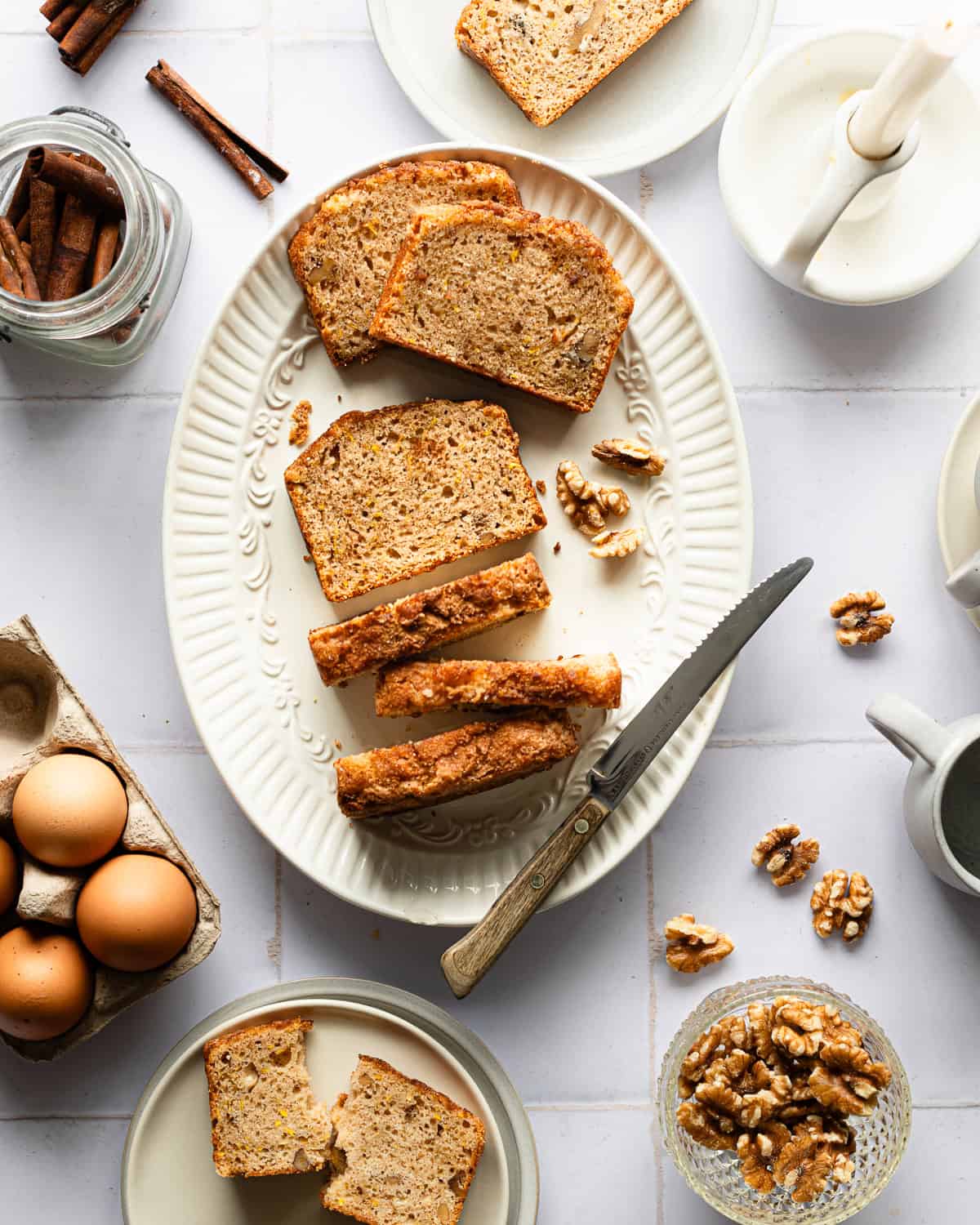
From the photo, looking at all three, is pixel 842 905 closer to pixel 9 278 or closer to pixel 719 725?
pixel 719 725

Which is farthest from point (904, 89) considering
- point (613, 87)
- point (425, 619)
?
point (425, 619)

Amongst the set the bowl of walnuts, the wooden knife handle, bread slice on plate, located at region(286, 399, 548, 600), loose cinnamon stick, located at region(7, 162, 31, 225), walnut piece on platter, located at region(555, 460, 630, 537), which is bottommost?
the bowl of walnuts

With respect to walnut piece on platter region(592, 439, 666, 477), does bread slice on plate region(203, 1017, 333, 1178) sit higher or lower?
lower

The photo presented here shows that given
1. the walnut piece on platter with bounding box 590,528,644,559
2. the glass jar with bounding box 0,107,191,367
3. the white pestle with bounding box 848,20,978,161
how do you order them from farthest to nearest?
the walnut piece on platter with bounding box 590,528,644,559
the glass jar with bounding box 0,107,191,367
the white pestle with bounding box 848,20,978,161

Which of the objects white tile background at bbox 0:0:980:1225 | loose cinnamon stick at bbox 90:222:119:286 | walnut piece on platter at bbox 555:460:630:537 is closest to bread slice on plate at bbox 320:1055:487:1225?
white tile background at bbox 0:0:980:1225

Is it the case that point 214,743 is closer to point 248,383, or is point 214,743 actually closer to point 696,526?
point 248,383

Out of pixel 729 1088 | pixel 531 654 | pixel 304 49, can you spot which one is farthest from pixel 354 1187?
pixel 304 49

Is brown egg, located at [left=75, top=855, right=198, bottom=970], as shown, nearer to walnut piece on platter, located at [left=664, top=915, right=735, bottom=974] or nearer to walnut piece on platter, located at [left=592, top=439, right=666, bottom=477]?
walnut piece on platter, located at [left=664, top=915, right=735, bottom=974]
